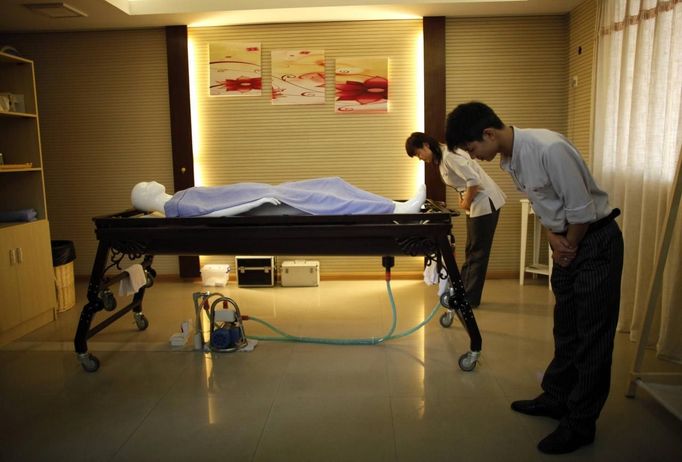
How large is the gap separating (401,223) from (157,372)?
4.87 ft

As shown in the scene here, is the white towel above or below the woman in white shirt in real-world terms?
below

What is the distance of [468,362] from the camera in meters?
2.80

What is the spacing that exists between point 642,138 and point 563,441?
1.93 metres

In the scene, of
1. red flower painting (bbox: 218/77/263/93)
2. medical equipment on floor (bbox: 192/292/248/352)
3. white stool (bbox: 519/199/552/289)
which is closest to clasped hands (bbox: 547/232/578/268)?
medical equipment on floor (bbox: 192/292/248/352)

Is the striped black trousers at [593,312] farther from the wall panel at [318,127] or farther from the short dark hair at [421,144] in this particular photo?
the wall panel at [318,127]

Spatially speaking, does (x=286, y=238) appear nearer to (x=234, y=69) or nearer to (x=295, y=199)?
(x=295, y=199)

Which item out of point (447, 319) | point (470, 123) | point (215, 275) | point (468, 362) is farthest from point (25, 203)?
point (470, 123)

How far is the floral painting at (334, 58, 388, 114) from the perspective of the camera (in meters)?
4.73

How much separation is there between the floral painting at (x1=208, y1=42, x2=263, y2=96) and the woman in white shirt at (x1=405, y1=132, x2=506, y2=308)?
187cm

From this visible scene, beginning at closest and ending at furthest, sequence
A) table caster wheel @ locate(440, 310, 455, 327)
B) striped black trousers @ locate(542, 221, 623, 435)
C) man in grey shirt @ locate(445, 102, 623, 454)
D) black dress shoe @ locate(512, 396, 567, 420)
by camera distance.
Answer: man in grey shirt @ locate(445, 102, 623, 454) → striped black trousers @ locate(542, 221, 623, 435) → black dress shoe @ locate(512, 396, 567, 420) → table caster wheel @ locate(440, 310, 455, 327)

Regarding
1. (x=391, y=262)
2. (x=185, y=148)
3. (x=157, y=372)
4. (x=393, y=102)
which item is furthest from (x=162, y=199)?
(x=393, y=102)

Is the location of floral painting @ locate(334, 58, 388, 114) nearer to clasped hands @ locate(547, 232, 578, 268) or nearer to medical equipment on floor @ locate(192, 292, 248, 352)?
medical equipment on floor @ locate(192, 292, 248, 352)

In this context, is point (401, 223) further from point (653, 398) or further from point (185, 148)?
point (185, 148)

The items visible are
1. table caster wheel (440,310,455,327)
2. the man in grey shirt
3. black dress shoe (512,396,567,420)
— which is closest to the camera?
the man in grey shirt
